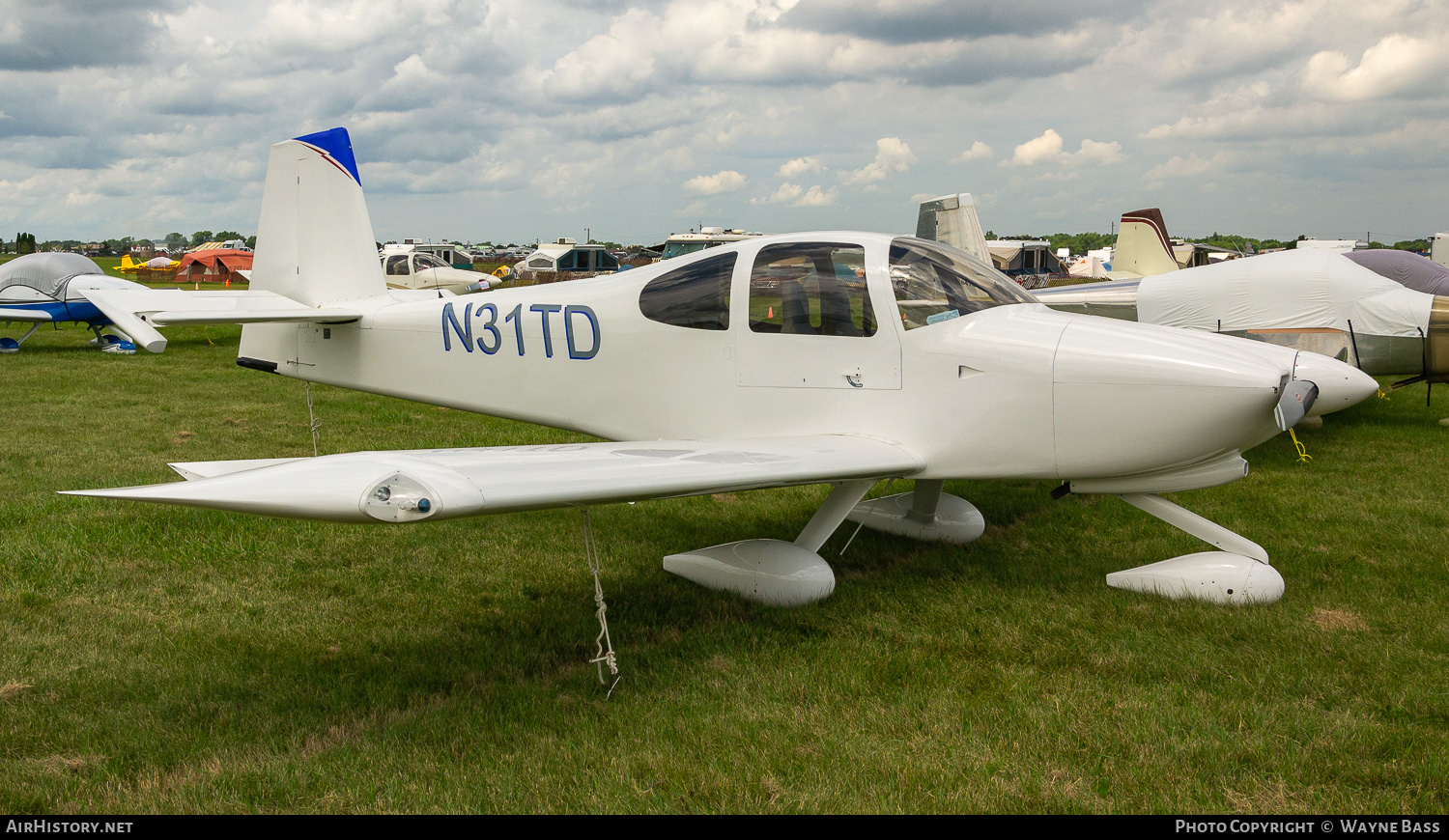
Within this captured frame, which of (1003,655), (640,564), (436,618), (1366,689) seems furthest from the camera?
(640,564)

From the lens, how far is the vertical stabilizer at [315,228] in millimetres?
7051

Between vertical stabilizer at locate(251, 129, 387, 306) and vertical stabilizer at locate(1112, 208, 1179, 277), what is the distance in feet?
55.4

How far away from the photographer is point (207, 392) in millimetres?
12133

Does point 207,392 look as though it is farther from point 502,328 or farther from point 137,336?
point 502,328

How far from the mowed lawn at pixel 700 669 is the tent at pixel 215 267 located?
44.7 metres

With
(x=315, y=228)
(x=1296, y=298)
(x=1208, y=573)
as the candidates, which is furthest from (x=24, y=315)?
(x=1296, y=298)

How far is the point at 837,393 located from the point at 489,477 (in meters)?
2.22

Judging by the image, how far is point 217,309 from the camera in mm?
6555

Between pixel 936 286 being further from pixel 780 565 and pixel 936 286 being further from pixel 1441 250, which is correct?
pixel 1441 250

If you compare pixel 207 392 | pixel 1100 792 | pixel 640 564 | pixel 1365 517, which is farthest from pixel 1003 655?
pixel 207 392

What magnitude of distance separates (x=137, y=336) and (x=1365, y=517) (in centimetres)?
936

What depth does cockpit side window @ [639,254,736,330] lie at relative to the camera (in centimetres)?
508

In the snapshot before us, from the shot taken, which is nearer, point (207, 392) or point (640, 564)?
point (640, 564)
